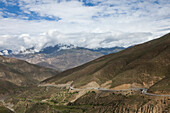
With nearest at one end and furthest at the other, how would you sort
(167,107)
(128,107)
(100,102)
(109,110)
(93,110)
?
(167,107) → (128,107) → (109,110) → (93,110) → (100,102)

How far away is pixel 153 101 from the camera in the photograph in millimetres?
149125

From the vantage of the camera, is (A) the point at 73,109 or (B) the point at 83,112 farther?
(A) the point at 73,109

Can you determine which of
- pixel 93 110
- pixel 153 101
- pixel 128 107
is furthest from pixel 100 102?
pixel 153 101

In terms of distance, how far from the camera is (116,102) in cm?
17038

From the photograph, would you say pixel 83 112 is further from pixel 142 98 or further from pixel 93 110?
pixel 142 98

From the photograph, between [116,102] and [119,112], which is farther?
[116,102]

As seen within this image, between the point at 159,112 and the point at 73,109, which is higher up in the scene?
the point at 159,112

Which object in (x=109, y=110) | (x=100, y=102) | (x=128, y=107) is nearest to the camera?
(x=128, y=107)

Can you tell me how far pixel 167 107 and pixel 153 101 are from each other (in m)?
10.7

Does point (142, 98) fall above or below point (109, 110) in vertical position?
above

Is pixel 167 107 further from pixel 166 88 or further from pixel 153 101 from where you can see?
pixel 166 88

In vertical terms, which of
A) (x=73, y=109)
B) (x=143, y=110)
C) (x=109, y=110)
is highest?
(x=143, y=110)

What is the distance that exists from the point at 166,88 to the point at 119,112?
39.4 meters

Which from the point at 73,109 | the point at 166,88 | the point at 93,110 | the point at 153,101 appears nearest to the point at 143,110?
the point at 153,101
